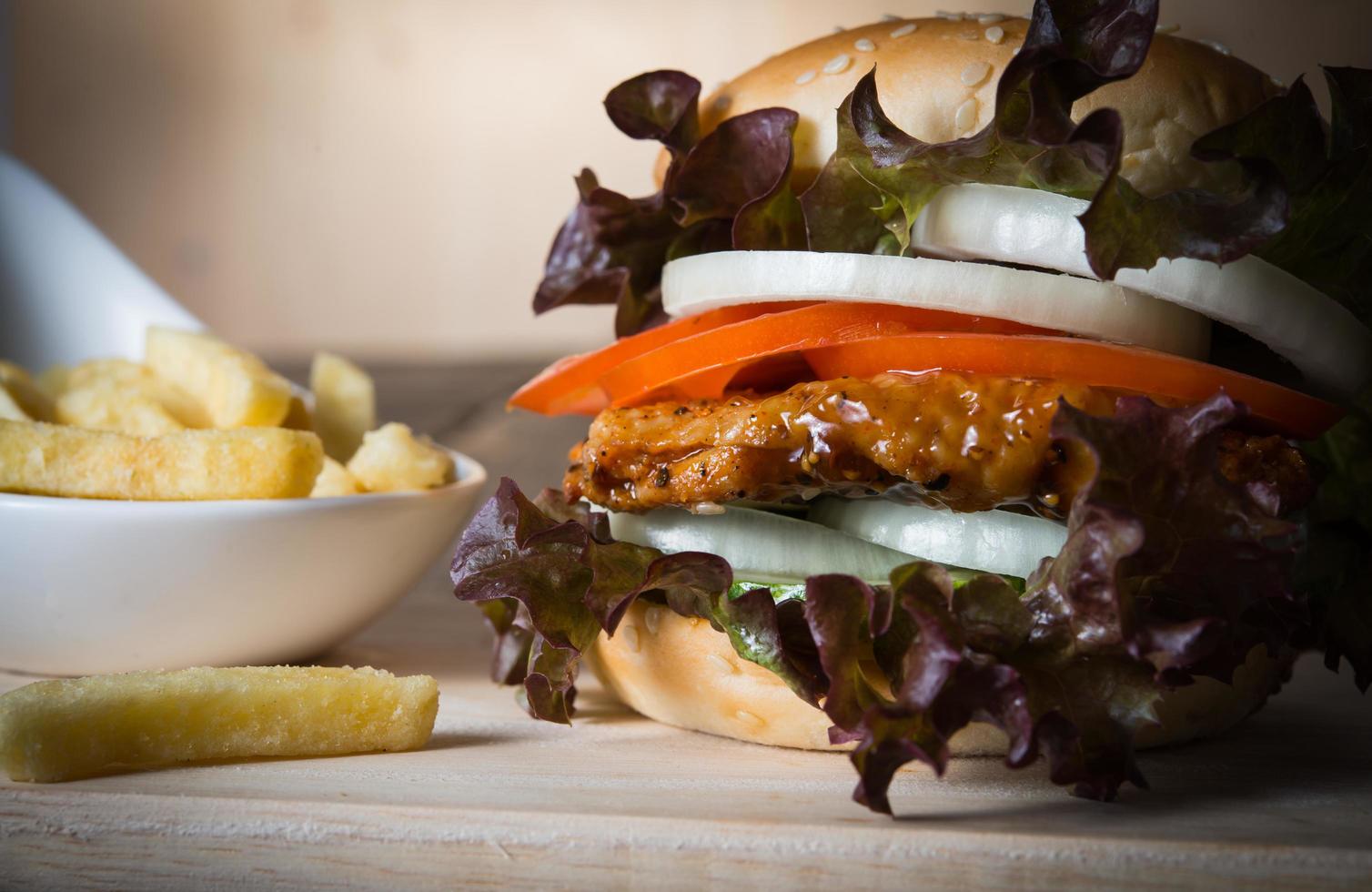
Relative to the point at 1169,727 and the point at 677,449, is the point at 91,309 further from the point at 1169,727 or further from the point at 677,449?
the point at 1169,727

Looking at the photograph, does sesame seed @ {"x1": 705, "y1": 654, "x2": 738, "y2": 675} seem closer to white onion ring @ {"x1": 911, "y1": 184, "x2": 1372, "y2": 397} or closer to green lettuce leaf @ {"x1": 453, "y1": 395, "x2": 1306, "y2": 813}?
green lettuce leaf @ {"x1": 453, "y1": 395, "x2": 1306, "y2": 813}

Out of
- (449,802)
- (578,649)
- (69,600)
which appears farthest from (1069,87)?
(69,600)

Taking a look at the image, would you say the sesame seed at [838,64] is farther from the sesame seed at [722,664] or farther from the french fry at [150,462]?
the french fry at [150,462]

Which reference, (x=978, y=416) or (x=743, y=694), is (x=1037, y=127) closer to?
(x=978, y=416)

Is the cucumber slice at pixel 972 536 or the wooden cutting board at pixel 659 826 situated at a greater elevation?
the cucumber slice at pixel 972 536

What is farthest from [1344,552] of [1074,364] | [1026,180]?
[1026,180]

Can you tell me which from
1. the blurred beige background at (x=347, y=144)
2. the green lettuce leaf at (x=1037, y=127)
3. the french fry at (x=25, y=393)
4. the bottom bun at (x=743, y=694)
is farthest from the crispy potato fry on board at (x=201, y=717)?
the blurred beige background at (x=347, y=144)
